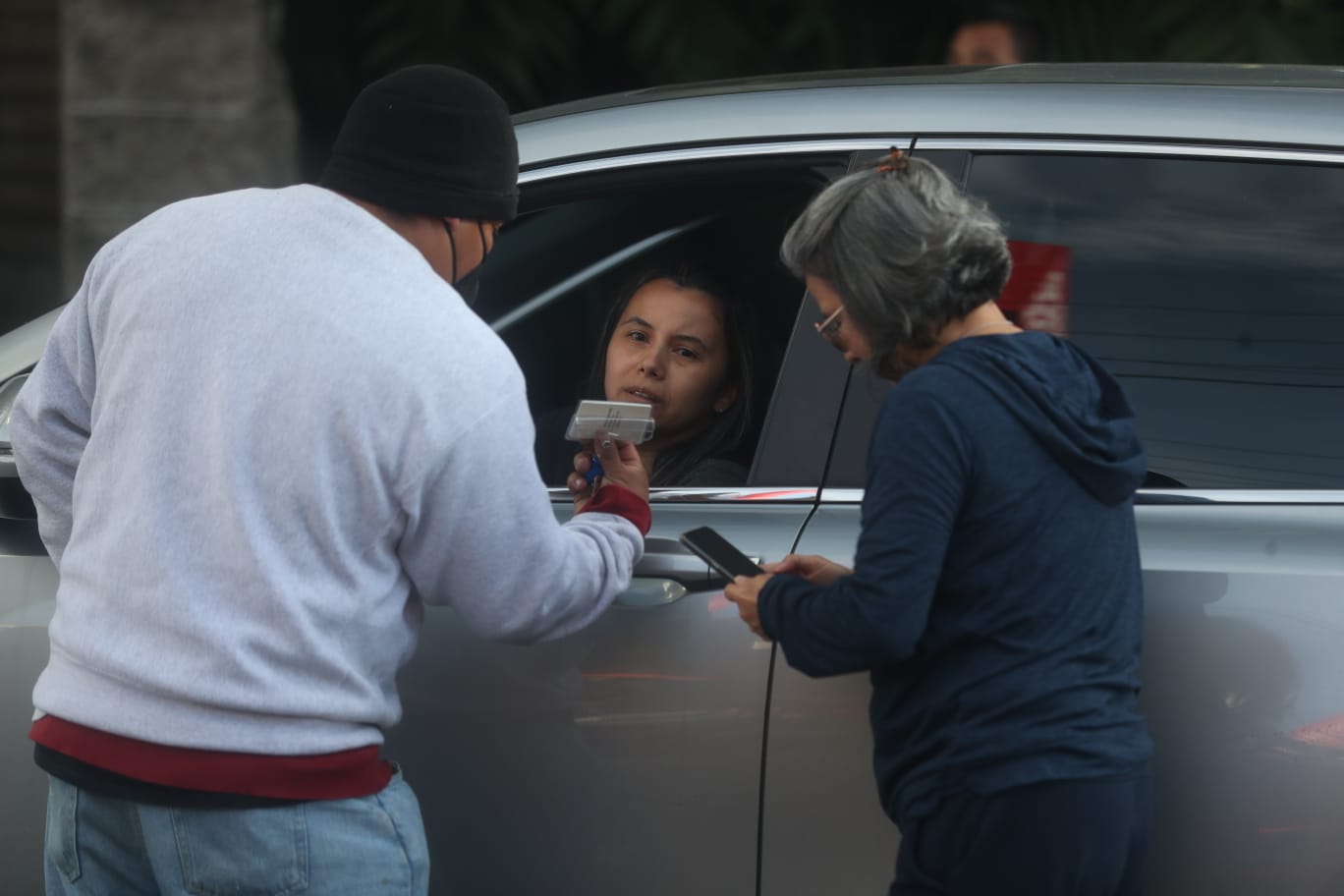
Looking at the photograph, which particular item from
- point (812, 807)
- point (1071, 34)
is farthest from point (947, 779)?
point (1071, 34)

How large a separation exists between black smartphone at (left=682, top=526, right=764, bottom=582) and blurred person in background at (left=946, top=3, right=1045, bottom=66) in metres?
2.60

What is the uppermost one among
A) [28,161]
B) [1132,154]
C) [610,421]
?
[28,161]

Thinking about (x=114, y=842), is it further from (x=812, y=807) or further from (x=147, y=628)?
(x=812, y=807)

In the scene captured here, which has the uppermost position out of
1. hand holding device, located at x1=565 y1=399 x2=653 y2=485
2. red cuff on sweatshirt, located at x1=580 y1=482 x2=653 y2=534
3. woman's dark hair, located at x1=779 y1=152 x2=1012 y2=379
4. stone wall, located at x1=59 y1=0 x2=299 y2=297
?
stone wall, located at x1=59 y1=0 x2=299 y2=297

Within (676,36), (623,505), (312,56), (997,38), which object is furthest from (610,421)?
(312,56)

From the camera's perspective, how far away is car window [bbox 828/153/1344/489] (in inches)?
88.5

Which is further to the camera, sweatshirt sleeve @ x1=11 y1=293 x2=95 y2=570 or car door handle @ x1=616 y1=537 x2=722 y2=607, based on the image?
car door handle @ x1=616 y1=537 x2=722 y2=607

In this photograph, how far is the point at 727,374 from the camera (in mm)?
2986

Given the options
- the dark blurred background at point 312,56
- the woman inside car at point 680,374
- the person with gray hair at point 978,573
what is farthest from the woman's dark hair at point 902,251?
the dark blurred background at point 312,56

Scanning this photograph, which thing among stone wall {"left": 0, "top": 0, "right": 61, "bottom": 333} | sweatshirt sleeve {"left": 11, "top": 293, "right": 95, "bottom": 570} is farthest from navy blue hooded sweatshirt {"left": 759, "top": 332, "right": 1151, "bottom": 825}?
stone wall {"left": 0, "top": 0, "right": 61, "bottom": 333}

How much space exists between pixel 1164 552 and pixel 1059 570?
404mm

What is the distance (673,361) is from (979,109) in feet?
2.63

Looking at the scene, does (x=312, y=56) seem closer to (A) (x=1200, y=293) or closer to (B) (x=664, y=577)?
(B) (x=664, y=577)

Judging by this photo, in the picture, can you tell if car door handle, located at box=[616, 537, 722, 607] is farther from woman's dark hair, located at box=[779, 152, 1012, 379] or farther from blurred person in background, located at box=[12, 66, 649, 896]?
woman's dark hair, located at box=[779, 152, 1012, 379]
